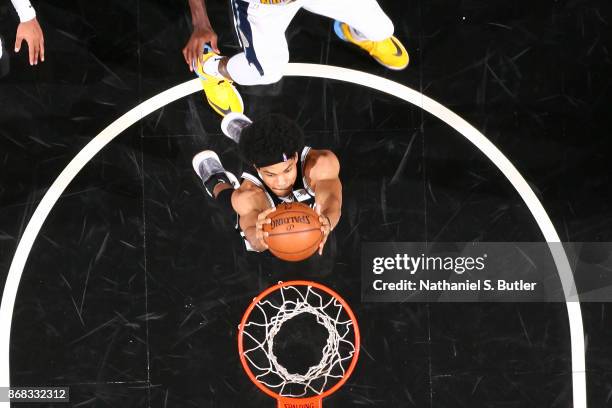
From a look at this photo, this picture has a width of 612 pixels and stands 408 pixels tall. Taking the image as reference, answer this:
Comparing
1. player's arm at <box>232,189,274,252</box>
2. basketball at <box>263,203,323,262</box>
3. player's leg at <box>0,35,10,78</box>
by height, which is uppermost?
player's leg at <box>0,35,10,78</box>

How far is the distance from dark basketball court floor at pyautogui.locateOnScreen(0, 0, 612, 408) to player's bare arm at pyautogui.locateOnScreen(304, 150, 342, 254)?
312 millimetres

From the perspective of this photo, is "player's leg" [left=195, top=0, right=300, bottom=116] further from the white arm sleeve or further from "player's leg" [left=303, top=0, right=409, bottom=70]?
the white arm sleeve

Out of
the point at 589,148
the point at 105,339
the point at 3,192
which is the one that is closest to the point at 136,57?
the point at 3,192

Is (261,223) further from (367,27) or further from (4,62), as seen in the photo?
(4,62)

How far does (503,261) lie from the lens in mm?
5789

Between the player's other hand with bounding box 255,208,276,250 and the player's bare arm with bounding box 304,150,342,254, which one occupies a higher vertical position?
the player's bare arm with bounding box 304,150,342,254

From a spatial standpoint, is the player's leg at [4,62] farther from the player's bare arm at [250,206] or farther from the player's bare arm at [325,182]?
the player's bare arm at [325,182]

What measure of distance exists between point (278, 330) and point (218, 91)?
6.36 feet

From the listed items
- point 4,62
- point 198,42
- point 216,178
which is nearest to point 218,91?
point 198,42

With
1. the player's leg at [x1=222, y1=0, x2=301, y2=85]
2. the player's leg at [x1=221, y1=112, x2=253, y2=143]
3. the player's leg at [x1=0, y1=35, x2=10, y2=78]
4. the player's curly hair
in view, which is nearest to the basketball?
the player's curly hair

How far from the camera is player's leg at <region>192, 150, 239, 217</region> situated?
564cm

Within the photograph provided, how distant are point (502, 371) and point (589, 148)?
189 centimetres

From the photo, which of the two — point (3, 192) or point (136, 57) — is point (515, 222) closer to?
point (136, 57)

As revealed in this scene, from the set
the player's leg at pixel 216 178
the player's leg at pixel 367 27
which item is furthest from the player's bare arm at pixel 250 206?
the player's leg at pixel 367 27
